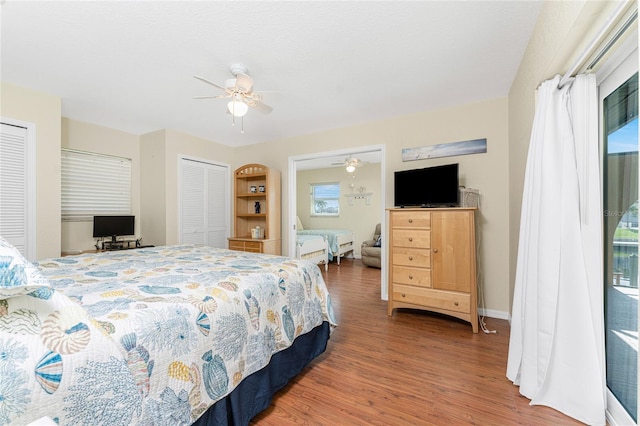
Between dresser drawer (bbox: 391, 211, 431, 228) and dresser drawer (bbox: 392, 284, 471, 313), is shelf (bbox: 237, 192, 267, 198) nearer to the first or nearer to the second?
dresser drawer (bbox: 391, 211, 431, 228)

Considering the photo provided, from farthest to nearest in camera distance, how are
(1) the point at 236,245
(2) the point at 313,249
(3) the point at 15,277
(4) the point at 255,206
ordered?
1. (2) the point at 313,249
2. (4) the point at 255,206
3. (1) the point at 236,245
4. (3) the point at 15,277

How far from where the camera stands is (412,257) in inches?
113

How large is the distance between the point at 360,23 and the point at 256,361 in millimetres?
2177

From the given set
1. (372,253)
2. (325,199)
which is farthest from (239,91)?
(325,199)

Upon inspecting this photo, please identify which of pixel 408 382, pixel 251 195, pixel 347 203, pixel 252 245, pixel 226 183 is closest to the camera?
pixel 408 382

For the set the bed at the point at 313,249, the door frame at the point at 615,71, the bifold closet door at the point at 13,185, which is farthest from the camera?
the bed at the point at 313,249

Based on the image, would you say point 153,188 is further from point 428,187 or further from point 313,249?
point 428,187

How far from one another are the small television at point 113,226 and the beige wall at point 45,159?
69 centimetres

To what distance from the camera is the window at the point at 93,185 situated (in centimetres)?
348

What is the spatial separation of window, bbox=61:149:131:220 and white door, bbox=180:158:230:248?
846 mm

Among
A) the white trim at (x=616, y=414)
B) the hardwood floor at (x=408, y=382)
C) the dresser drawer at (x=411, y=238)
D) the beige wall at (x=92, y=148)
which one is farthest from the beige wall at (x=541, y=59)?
the beige wall at (x=92, y=148)

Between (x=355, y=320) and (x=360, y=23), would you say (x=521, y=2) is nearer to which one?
(x=360, y=23)

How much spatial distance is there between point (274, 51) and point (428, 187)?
6.70ft

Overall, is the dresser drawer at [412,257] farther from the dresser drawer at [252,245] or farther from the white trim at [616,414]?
the dresser drawer at [252,245]
